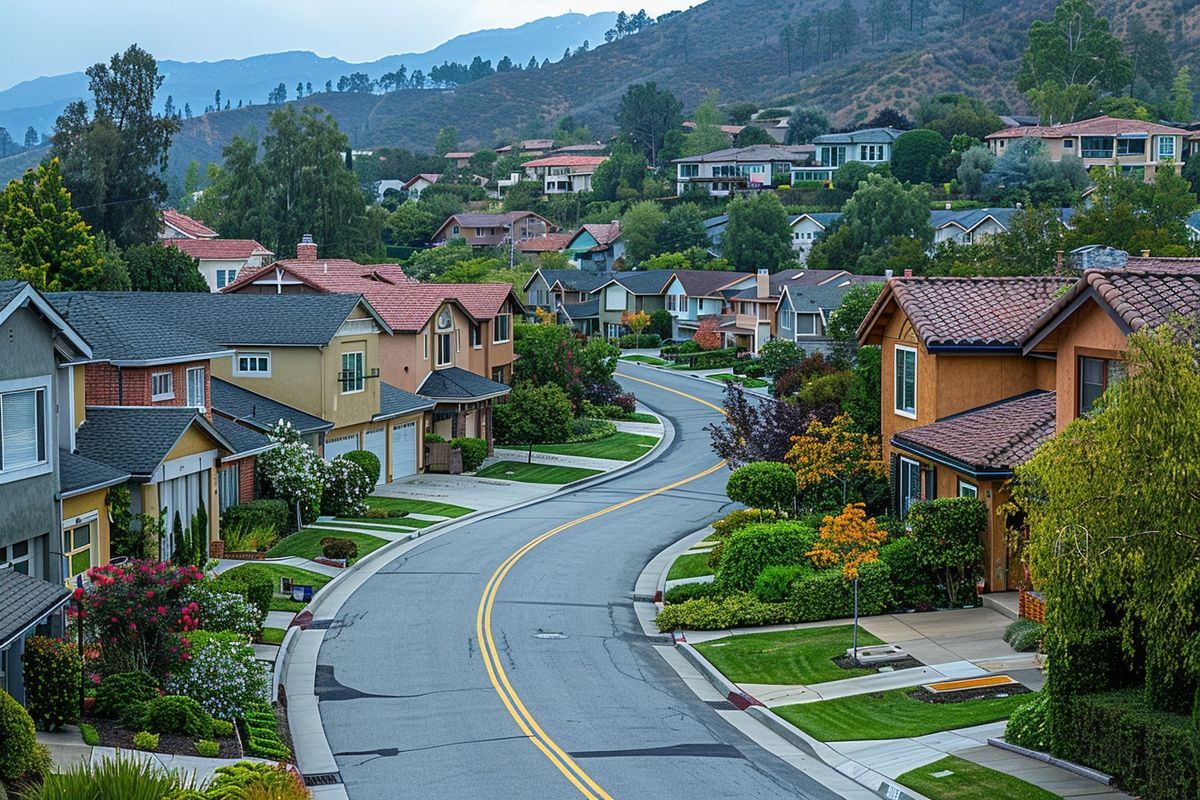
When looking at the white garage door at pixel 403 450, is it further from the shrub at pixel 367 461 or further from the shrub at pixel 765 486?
the shrub at pixel 765 486

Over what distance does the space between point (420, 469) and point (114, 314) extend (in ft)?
67.6

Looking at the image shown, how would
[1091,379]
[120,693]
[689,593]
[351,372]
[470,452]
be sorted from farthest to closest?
[470,452]
[351,372]
[689,593]
[1091,379]
[120,693]

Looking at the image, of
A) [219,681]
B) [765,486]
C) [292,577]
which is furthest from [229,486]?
[219,681]

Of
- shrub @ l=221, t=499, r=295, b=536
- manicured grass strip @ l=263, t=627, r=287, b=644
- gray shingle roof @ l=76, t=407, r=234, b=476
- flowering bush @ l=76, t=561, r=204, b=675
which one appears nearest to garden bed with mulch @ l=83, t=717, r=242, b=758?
flowering bush @ l=76, t=561, r=204, b=675

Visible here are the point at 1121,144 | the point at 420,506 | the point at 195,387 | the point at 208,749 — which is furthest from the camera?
the point at 1121,144

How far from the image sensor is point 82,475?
30.2 metres

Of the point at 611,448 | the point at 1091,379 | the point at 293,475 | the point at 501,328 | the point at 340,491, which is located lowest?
the point at 611,448

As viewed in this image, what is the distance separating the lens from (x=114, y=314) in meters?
39.4

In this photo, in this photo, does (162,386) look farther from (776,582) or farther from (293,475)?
(776,582)

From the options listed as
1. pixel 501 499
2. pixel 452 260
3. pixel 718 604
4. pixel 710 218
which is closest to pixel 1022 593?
pixel 718 604

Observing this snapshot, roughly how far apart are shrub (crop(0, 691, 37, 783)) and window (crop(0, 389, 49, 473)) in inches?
306

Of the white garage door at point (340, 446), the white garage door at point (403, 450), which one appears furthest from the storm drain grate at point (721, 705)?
the white garage door at point (403, 450)

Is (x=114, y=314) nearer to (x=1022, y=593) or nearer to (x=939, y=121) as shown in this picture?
(x=1022, y=593)

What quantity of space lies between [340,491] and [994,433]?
75.4 feet
